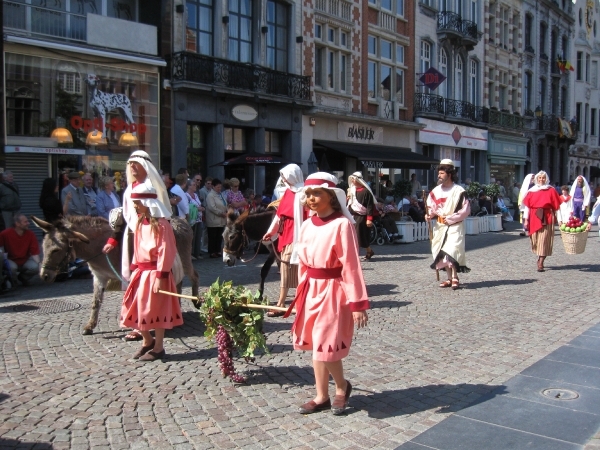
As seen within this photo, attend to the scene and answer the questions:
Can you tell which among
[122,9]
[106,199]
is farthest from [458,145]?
[106,199]

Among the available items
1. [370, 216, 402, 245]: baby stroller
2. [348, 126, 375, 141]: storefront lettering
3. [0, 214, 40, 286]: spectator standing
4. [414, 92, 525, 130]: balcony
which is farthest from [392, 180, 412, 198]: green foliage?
[0, 214, 40, 286]: spectator standing

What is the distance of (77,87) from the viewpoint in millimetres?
16609

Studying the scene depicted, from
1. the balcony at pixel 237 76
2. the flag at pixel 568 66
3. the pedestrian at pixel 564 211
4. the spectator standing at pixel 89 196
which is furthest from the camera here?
the flag at pixel 568 66

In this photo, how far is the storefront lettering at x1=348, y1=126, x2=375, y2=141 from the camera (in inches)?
1029

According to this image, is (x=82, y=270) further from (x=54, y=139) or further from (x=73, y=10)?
(x=73, y=10)

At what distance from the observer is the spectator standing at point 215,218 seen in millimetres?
14320

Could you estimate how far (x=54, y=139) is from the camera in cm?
1591

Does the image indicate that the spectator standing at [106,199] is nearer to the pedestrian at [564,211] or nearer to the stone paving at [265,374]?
the stone paving at [265,374]

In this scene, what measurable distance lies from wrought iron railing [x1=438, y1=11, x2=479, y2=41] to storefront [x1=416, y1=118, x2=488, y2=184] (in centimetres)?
454

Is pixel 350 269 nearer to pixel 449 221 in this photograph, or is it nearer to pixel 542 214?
pixel 449 221

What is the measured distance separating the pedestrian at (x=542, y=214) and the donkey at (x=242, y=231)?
5.92m

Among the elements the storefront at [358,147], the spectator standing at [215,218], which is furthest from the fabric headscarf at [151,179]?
the storefront at [358,147]

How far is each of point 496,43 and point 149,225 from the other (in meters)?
35.8

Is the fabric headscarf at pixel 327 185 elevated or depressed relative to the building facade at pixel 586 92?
depressed
